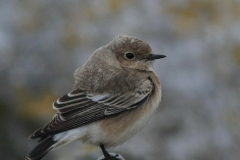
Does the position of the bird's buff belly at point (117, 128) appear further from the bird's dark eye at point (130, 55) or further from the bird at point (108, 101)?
the bird's dark eye at point (130, 55)

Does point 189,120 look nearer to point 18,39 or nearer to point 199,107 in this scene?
point 199,107

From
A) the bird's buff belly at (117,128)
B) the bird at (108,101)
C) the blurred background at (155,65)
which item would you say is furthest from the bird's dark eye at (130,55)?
the blurred background at (155,65)

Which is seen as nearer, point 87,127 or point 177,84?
point 87,127

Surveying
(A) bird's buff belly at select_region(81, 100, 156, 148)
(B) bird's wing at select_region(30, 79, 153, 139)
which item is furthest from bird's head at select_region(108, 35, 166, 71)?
(A) bird's buff belly at select_region(81, 100, 156, 148)

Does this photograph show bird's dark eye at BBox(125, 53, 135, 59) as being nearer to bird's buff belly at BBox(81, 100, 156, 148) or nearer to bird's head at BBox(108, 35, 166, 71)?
bird's head at BBox(108, 35, 166, 71)

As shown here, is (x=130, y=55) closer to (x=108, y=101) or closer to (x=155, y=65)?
(x=108, y=101)

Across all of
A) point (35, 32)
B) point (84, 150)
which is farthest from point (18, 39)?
point (84, 150)
